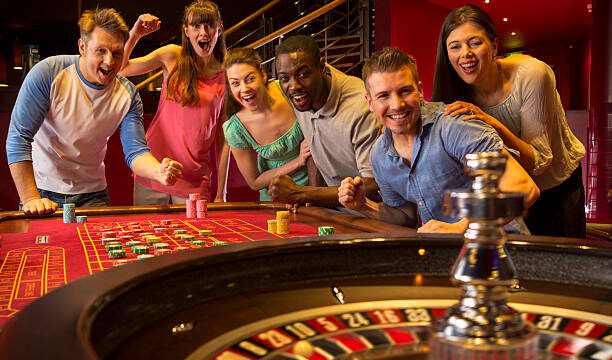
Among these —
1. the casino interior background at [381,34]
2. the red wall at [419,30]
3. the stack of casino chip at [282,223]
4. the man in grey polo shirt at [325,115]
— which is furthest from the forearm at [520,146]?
the red wall at [419,30]

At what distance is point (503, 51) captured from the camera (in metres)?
14.1

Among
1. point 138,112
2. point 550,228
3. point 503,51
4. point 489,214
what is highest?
point 503,51

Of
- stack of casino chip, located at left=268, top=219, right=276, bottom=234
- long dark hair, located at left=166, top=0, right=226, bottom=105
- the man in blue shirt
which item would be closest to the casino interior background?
long dark hair, located at left=166, top=0, right=226, bottom=105

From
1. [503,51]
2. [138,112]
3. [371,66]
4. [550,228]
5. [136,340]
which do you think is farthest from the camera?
[503,51]

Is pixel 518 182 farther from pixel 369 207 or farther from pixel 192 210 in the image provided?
pixel 192 210

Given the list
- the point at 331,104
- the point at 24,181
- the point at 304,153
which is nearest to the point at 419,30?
the point at 304,153

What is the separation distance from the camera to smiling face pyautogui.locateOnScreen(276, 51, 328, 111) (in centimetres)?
278

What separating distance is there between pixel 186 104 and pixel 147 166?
0.65 metres

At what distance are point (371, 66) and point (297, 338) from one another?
70.3 inches

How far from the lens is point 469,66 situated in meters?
2.23

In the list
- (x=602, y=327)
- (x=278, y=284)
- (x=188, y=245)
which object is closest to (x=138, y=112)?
(x=188, y=245)

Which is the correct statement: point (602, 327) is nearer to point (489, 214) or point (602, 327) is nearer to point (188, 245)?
point (489, 214)

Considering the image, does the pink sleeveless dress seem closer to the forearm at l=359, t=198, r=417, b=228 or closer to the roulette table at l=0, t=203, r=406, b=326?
the roulette table at l=0, t=203, r=406, b=326

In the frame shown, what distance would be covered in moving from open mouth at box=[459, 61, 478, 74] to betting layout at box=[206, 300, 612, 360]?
1719mm
